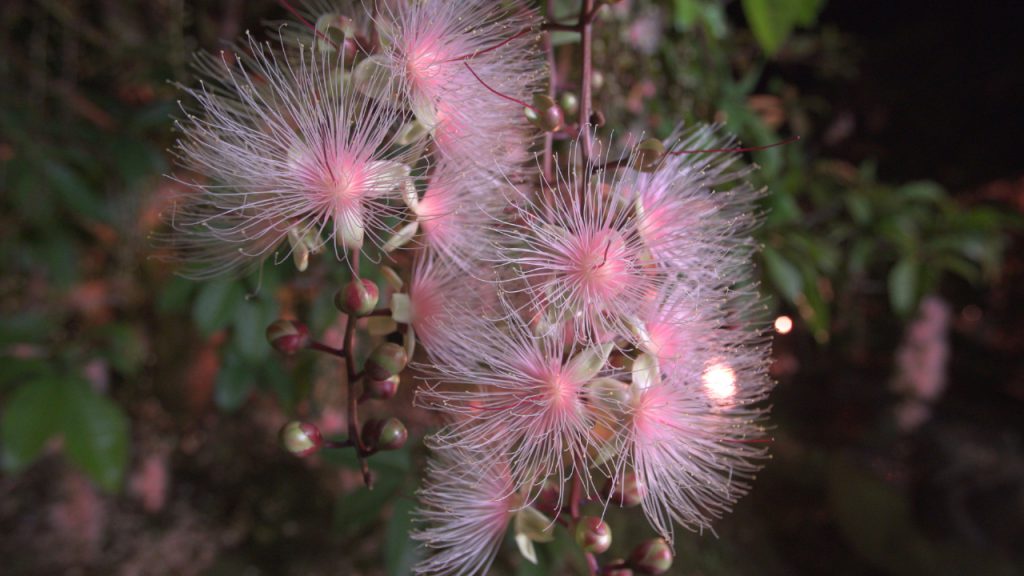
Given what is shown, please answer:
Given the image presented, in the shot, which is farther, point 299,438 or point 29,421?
point 29,421

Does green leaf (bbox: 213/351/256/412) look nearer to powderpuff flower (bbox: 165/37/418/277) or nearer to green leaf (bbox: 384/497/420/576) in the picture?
green leaf (bbox: 384/497/420/576)

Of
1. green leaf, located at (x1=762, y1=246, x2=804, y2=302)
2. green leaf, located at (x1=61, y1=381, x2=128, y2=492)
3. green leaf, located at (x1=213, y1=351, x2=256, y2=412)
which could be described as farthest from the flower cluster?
green leaf, located at (x1=61, y1=381, x2=128, y2=492)

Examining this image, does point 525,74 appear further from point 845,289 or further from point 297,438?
point 845,289

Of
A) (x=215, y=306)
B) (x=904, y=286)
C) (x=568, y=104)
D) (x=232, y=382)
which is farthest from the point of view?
(x=904, y=286)

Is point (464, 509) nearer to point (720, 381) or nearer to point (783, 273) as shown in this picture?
point (720, 381)

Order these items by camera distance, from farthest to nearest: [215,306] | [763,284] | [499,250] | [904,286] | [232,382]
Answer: [904,286]
[232,382]
[763,284]
[215,306]
[499,250]

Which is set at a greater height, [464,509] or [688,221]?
[688,221]

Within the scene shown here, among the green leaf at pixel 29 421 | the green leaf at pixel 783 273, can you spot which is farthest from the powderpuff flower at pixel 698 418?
the green leaf at pixel 29 421

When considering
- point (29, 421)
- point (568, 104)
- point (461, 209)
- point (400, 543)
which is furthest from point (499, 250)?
point (29, 421)
